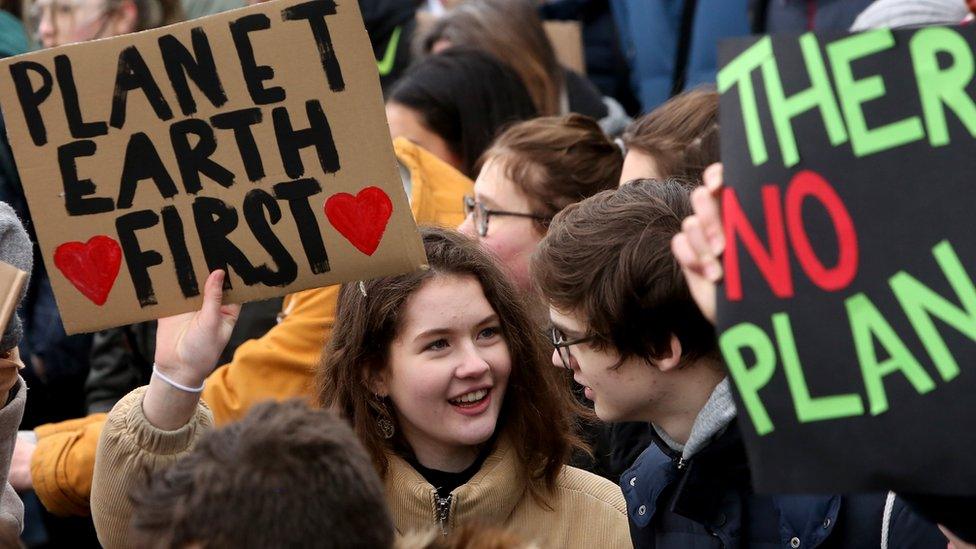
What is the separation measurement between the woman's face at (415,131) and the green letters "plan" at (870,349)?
2.93 meters

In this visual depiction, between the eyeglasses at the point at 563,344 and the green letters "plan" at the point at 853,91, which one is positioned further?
the eyeglasses at the point at 563,344

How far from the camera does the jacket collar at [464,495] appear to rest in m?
3.29

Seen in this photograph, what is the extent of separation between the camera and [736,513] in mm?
2926

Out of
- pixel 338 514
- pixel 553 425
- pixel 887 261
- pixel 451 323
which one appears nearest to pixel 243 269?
pixel 451 323

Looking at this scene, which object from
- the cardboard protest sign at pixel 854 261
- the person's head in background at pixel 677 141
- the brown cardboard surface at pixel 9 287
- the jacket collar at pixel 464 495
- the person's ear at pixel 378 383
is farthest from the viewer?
the person's head in background at pixel 677 141

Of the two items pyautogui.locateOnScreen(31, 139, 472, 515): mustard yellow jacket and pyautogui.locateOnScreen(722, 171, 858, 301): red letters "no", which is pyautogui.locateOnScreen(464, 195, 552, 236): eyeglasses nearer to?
pyautogui.locateOnScreen(31, 139, 472, 515): mustard yellow jacket

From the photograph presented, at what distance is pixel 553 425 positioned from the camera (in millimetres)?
→ 3451

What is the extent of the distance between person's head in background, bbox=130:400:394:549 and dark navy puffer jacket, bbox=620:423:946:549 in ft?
3.50

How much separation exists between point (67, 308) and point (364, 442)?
31.2 inches

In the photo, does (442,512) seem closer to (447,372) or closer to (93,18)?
(447,372)

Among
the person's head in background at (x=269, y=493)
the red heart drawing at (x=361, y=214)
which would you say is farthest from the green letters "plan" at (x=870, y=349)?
the red heart drawing at (x=361, y=214)

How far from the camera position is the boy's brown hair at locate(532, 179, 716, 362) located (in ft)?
9.99

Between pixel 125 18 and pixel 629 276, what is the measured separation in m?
3.27

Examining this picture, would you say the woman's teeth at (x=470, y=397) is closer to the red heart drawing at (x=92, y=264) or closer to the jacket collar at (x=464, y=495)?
the jacket collar at (x=464, y=495)
